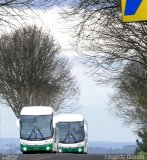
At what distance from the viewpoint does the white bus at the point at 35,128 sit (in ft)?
147

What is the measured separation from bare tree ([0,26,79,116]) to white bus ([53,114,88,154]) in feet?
30.0

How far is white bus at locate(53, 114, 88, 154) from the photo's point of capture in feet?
158

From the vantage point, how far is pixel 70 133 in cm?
4866

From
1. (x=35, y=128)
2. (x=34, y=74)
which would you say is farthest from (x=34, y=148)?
(x=34, y=74)

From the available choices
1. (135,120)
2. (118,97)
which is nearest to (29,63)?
(118,97)

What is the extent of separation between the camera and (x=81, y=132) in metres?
48.4

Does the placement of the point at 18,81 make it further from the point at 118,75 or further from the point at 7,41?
the point at 118,75

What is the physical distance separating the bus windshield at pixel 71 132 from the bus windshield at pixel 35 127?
127 inches

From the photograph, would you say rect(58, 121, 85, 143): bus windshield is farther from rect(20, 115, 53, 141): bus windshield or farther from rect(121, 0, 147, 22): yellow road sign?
rect(121, 0, 147, 22): yellow road sign

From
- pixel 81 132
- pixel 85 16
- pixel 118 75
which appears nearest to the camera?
pixel 85 16

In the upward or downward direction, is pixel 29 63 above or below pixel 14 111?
above

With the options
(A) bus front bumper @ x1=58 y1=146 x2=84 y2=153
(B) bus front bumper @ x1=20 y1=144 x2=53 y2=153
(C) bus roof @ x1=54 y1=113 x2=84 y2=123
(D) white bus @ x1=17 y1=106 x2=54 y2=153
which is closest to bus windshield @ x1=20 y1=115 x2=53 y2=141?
(D) white bus @ x1=17 y1=106 x2=54 y2=153

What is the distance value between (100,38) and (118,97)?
37922mm

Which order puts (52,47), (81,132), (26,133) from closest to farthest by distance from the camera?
(26,133), (81,132), (52,47)
